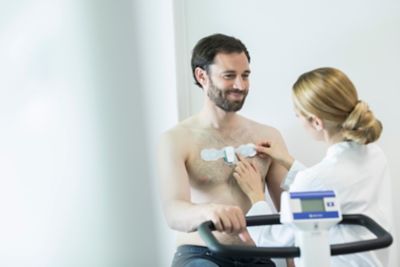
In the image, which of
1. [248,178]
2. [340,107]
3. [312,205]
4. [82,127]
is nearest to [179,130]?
[248,178]

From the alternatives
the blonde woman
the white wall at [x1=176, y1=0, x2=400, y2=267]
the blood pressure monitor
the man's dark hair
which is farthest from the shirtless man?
the blood pressure monitor

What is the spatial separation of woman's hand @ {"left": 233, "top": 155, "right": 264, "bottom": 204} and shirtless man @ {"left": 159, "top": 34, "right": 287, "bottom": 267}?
4 cm

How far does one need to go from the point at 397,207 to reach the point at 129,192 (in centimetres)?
140

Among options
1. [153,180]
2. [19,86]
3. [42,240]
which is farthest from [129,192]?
[19,86]

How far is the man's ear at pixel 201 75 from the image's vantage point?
2.02 meters

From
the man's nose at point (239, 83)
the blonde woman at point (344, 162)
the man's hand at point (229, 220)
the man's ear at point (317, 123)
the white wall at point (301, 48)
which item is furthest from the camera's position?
the white wall at point (301, 48)

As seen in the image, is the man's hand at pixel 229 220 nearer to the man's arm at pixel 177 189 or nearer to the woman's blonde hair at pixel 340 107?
the man's arm at pixel 177 189

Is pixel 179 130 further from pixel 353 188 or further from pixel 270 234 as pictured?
pixel 353 188

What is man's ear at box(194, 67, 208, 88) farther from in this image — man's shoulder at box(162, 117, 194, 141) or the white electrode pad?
the white electrode pad

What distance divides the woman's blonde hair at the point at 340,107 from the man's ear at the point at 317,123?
0.05 ft

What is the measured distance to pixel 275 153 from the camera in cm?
206

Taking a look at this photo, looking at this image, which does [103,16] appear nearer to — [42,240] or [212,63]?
[212,63]

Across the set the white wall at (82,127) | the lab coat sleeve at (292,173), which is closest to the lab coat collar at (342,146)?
the lab coat sleeve at (292,173)

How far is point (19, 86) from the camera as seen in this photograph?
6.82 feet
